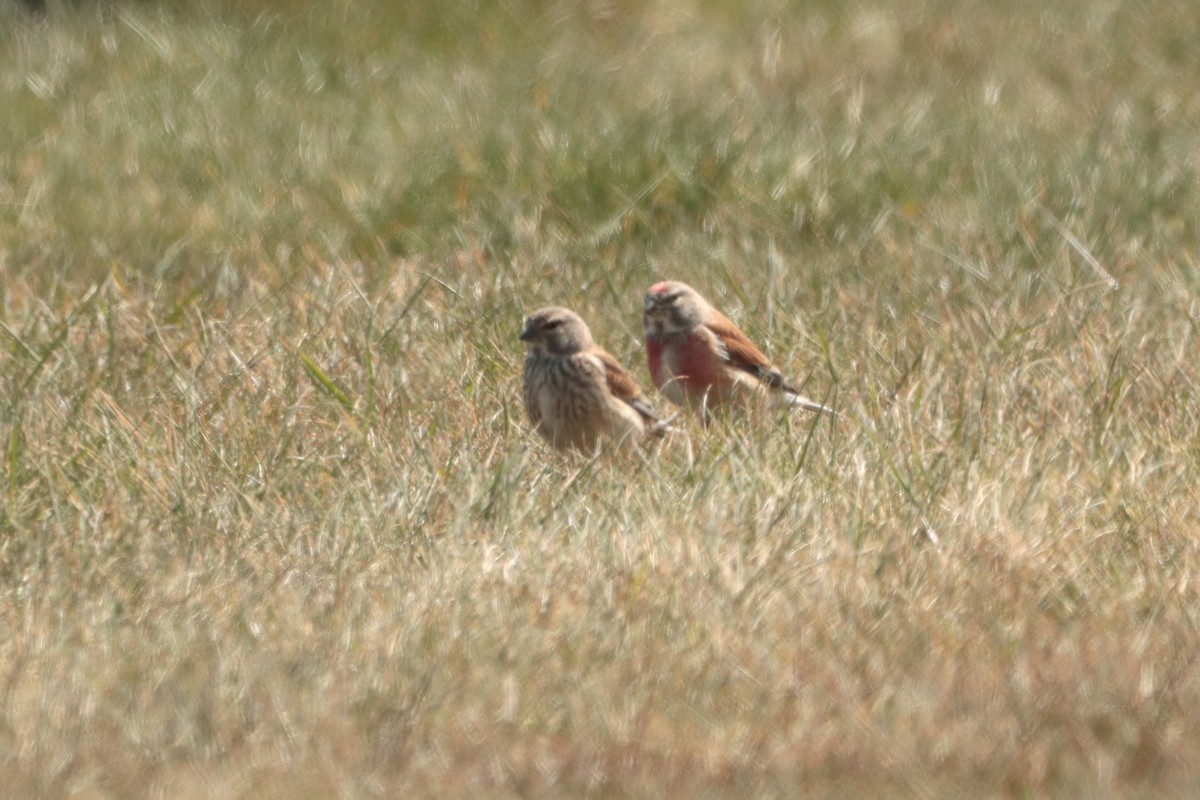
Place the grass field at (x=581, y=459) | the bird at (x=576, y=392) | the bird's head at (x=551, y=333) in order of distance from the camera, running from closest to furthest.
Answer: the grass field at (x=581, y=459) → the bird at (x=576, y=392) → the bird's head at (x=551, y=333)

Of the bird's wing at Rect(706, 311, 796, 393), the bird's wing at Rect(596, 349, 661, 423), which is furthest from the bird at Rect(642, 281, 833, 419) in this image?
the bird's wing at Rect(596, 349, 661, 423)

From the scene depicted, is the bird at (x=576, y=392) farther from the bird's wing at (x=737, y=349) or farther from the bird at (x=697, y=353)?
the bird's wing at (x=737, y=349)

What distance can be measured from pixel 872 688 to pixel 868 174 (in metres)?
4.03

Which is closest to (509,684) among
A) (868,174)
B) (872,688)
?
(872,688)

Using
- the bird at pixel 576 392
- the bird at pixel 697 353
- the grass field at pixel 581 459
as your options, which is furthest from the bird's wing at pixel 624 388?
the grass field at pixel 581 459

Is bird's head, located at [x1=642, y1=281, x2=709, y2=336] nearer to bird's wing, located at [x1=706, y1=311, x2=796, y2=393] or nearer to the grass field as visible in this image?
bird's wing, located at [x1=706, y1=311, x2=796, y2=393]

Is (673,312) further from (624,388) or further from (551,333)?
(551,333)

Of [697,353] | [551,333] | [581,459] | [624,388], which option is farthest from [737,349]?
[581,459]

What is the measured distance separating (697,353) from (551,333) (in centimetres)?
50

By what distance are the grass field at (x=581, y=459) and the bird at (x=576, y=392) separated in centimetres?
11

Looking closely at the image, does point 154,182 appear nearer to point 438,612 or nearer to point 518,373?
point 518,373

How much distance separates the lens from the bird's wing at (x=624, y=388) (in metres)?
5.64

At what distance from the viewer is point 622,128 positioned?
771 centimetres

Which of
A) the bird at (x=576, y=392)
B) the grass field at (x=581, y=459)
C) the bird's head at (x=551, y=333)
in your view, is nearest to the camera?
the grass field at (x=581, y=459)
